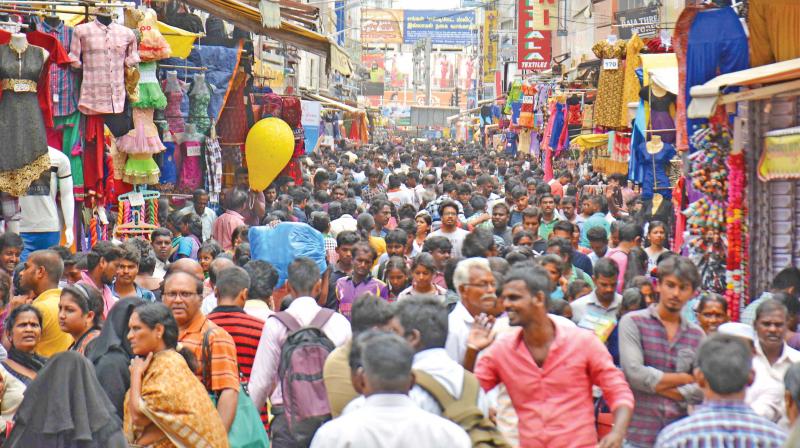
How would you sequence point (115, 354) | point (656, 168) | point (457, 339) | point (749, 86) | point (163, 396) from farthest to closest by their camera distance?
point (656, 168)
point (749, 86)
point (457, 339)
point (115, 354)
point (163, 396)

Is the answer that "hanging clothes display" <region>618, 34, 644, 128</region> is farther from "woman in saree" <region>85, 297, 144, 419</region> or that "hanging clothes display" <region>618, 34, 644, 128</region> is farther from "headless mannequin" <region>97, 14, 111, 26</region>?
"woman in saree" <region>85, 297, 144, 419</region>

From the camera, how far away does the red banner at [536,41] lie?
37875 millimetres

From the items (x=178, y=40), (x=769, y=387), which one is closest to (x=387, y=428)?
(x=769, y=387)

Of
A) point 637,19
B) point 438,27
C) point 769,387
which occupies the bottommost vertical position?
point 769,387

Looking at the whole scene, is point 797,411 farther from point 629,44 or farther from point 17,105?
point 629,44

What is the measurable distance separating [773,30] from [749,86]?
30.1 inches

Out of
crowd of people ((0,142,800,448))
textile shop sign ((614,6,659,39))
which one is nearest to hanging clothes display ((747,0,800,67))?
crowd of people ((0,142,800,448))

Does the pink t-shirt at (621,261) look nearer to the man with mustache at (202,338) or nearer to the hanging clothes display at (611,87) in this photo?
the man with mustache at (202,338)

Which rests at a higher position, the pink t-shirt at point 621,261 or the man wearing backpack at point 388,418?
the man wearing backpack at point 388,418

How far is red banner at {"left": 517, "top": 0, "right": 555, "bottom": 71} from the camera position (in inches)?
1491

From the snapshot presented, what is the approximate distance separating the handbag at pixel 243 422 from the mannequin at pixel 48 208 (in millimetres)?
4567

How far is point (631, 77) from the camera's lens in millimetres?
17078

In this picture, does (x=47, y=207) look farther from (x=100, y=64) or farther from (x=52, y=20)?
(x=52, y=20)

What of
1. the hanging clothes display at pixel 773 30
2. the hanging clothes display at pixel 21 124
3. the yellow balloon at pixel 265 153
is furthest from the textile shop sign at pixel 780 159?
the yellow balloon at pixel 265 153
